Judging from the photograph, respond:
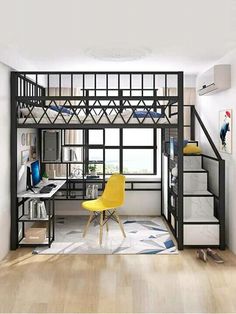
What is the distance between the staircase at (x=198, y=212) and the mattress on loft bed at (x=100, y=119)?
1101 mm

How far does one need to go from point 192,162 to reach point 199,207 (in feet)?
3.46

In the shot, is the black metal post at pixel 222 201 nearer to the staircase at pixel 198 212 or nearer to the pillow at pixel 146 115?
the staircase at pixel 198 212

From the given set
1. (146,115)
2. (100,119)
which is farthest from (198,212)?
(100,119)

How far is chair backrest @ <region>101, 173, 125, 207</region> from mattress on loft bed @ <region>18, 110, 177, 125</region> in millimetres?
1080

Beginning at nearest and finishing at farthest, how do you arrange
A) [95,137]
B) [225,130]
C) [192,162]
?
[225,130] → [192,162] → [95,137]

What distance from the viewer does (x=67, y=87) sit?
7004mm

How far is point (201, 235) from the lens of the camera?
5.20 meters

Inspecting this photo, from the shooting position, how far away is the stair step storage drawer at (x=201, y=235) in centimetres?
518

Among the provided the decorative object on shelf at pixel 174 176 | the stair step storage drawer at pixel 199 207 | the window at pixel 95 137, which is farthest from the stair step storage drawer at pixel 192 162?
the window at pixel 95 137

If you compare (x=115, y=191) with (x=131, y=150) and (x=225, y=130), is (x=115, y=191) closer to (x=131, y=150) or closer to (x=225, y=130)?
(x=131, y=150)

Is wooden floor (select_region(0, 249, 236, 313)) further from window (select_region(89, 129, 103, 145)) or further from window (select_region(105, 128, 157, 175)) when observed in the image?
window (select_region(89, 129, 103, 145))

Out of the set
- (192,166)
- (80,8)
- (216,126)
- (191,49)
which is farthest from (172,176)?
(80,8)

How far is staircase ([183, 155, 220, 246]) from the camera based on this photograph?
5.18m

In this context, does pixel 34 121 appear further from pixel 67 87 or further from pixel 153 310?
pixel 153 310
